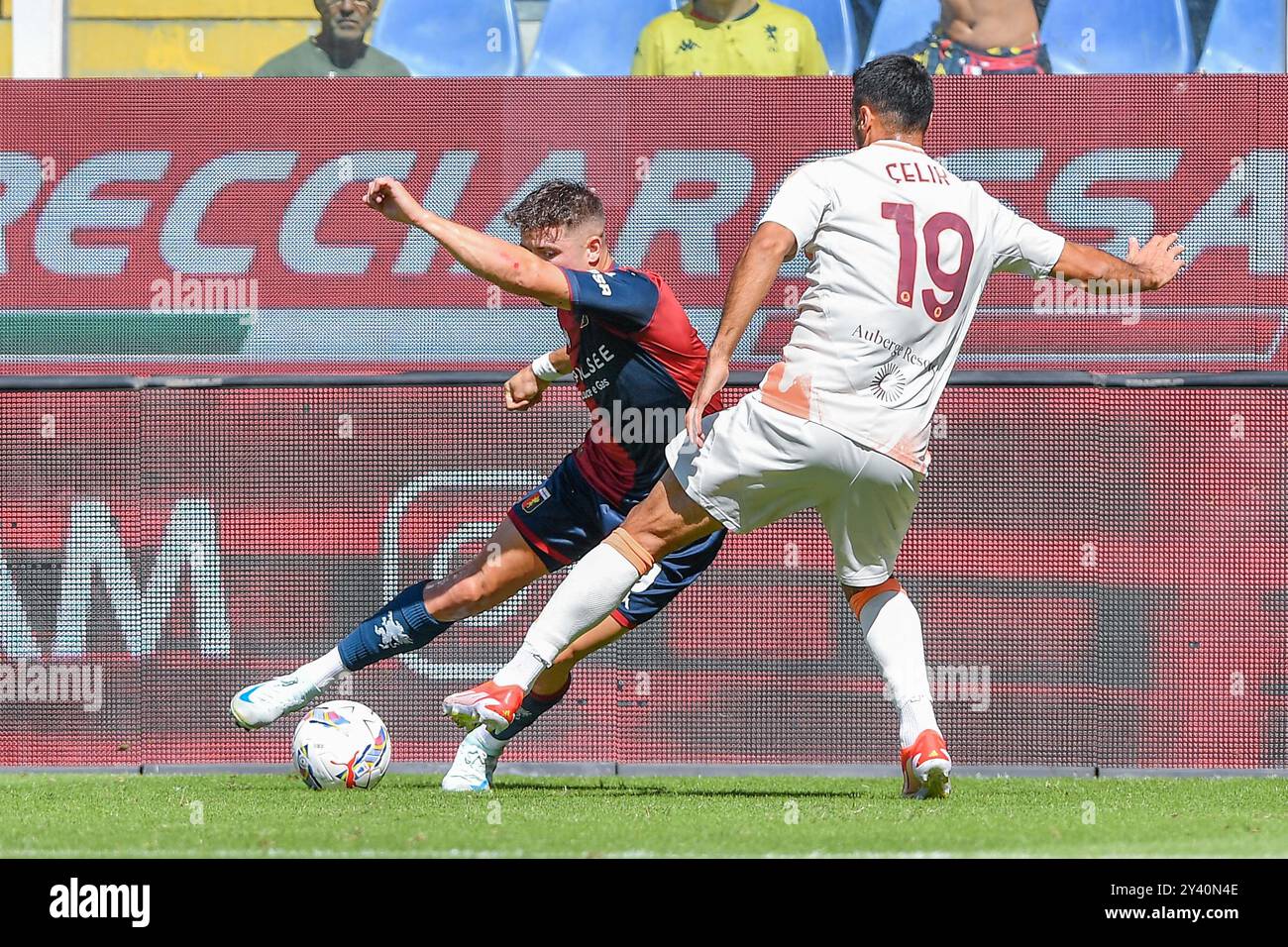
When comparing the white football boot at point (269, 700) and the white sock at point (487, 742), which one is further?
the white sock at point (487, 742)

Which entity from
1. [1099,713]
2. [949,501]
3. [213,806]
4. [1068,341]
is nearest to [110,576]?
[213,806]

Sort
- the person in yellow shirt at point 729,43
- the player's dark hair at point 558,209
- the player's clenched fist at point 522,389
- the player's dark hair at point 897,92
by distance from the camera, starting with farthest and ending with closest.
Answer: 1. the person in yellow shirt at point 729,43
2. the player's clenched fist at point 522,389
3. the player's dark hair at point 558,209
4. the player's dark hair at point 897,92

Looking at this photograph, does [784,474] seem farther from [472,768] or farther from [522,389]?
[472,768]

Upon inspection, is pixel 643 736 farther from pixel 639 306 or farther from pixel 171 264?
pixel 171 264

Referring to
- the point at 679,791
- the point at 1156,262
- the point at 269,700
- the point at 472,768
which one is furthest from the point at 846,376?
the point at 269,700

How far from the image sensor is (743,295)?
15.5 feet

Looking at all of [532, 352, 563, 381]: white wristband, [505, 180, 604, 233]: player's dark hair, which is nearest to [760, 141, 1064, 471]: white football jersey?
[505, 180, 604, 233]: player's dark hair

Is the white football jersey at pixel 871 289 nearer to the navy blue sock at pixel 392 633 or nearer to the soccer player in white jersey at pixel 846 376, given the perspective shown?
the soccer player in white jersey at pixel 846 376

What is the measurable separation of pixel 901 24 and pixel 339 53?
316 cm

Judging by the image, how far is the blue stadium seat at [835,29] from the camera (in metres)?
10.2

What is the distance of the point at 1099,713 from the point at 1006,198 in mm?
2912

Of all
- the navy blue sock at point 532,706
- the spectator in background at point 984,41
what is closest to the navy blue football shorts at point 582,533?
the navy blue sock at point 532,706

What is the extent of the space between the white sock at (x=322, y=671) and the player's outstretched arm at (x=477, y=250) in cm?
144

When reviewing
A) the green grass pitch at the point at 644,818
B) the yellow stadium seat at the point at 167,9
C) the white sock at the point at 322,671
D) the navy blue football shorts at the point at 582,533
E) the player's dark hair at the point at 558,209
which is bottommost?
the green grass pitch at the point at 644,818
